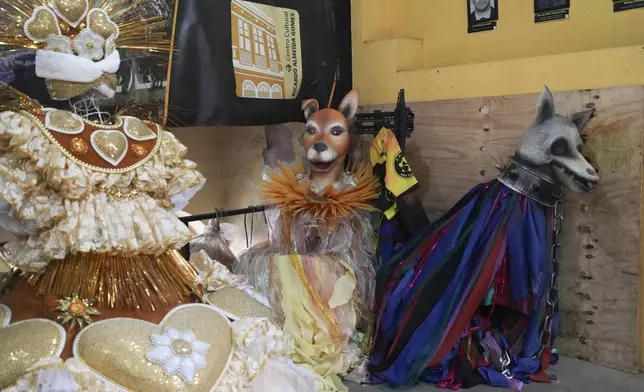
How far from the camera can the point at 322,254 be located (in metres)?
2.43

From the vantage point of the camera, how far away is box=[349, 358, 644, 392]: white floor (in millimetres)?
2285

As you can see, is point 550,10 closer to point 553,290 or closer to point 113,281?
point 553,290

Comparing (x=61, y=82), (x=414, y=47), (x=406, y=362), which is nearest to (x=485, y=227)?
(x=406, y=362)

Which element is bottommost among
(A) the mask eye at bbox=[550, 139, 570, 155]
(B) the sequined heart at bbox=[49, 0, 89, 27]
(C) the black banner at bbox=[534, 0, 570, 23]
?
(A) the mask eye at bbox=[550, 139, 570, 155]

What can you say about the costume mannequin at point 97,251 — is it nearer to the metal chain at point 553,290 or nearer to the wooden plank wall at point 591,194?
the metal chain at point 553,290

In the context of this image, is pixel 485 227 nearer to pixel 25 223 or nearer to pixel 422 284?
pixel 422 284

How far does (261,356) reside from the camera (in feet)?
5.99

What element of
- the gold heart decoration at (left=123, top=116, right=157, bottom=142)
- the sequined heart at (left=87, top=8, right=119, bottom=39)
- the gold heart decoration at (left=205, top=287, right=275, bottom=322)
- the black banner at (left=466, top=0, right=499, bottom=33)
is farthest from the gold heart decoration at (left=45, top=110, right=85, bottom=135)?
the black banner at (left=466, top=0, right=499, bottom=33)

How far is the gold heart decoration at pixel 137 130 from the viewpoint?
71.2 inches

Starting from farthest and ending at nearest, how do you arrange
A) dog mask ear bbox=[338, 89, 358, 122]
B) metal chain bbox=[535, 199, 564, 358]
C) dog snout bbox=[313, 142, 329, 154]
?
1. dog mask ear bbox=[338, 89, 358, 122]
2. dog snout bbox=[313, 142, 329, 154]
3. metal chain bbox=[535, 199, 564, 358]

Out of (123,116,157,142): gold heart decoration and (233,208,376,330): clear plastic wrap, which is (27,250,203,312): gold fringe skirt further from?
(233,208,376,330): clear plastic wrap

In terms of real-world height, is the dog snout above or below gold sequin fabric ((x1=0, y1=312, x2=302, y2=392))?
above

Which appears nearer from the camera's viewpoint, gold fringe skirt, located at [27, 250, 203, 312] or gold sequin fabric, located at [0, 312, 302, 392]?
gold sequin fabric, located at [0, 312, 302, 392]

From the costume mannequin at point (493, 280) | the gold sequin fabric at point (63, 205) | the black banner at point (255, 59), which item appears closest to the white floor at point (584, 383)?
the costume mannequin at point (493, 280)
